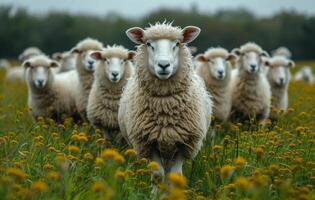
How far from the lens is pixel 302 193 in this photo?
3318 millimetres

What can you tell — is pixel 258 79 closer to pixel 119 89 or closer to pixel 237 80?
pixel 237 80

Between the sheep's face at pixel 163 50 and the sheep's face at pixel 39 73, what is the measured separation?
3332 millimetres

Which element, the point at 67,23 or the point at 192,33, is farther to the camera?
the point at 67,23

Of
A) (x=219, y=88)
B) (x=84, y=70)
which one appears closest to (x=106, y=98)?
(x=84, y=70)

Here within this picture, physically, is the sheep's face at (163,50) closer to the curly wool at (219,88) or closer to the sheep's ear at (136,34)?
the sheep's ear at (136,34)

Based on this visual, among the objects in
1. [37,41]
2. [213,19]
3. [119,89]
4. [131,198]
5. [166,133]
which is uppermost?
[213,19]

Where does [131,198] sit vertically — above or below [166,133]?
below

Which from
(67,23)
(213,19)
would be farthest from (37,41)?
(213,19)

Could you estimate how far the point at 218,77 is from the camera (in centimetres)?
803

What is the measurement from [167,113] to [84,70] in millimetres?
3875

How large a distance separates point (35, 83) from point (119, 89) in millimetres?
1903

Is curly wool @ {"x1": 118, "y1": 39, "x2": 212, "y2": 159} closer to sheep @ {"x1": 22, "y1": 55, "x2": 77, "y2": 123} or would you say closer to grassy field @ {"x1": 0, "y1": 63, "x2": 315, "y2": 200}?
grassy field @ {"x1": 0, "y1": 63, "x2": 315, "y2": 200}

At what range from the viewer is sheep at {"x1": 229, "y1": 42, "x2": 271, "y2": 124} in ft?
27.7

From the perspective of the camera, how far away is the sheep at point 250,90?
332 inches
